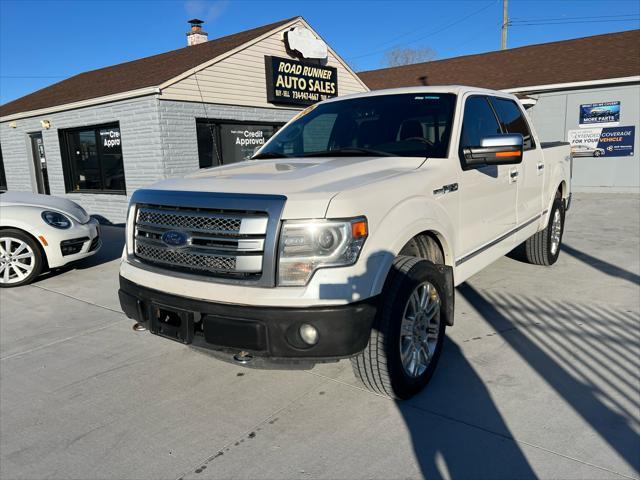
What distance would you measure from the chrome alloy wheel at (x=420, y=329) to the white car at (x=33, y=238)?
16.7ft

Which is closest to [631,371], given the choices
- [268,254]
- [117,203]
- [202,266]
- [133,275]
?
[268,254]

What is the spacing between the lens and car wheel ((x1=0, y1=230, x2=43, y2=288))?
20.1 ft

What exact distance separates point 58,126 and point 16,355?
9723mm

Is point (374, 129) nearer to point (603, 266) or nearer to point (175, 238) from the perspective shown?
point (175, 238)

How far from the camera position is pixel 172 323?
2.86 m

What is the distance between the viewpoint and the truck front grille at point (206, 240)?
8.39 ft

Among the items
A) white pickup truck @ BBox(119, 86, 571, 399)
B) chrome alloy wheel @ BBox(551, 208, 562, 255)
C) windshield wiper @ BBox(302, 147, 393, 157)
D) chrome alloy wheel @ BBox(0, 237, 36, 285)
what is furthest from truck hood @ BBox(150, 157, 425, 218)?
chrome alloy wheel @ BBox(0, 237, 36, 285)

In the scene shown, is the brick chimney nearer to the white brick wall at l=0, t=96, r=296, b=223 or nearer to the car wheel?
the white brick wall at l=0, t=96, r=296, b=223

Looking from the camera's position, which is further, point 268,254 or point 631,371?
point 631,371

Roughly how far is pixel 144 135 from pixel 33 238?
461 cm

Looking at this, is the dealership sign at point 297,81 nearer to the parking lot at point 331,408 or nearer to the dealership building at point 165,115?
the dealership building at point 165,115

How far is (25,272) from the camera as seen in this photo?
6246 mm

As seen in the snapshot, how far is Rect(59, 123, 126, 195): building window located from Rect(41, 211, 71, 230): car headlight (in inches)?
196

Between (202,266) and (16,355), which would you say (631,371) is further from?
(16,355)
